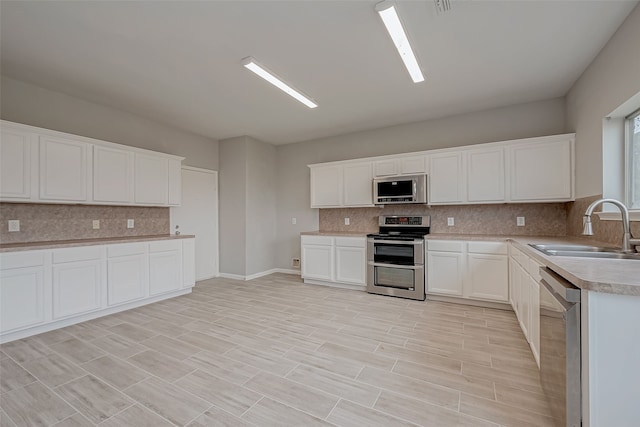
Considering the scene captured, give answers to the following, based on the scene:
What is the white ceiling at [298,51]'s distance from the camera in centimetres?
209

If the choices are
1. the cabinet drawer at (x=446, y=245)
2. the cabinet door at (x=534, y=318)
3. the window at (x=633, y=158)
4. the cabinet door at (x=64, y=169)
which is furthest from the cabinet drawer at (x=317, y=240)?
the window at (x=633, y=158)

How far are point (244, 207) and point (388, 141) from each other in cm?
292

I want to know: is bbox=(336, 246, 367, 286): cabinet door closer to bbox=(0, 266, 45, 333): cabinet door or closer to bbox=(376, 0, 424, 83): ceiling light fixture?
bbox=(376, 0, 424, 83): ceiling light fixture

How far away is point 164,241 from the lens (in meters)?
3.96

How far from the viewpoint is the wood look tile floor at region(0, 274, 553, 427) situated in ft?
5.50

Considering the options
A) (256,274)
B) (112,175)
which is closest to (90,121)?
(112,175)

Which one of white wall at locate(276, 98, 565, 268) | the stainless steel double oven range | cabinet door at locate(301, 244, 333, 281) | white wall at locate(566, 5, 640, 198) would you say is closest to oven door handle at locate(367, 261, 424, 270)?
the stainless steel double oven range

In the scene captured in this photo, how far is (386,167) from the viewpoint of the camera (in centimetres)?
446

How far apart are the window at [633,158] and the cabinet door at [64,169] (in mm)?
5707

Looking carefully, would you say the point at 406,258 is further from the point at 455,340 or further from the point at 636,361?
the point at 636,361

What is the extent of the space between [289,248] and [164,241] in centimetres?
246

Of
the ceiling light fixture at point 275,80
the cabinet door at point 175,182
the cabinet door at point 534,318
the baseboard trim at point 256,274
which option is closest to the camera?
the cabinet door at point 534,318

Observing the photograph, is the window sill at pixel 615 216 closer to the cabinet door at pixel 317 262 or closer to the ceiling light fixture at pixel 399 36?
the ceiling light fixture at pixel 399 36

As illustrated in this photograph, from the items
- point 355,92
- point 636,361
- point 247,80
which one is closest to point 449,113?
point 355,92
